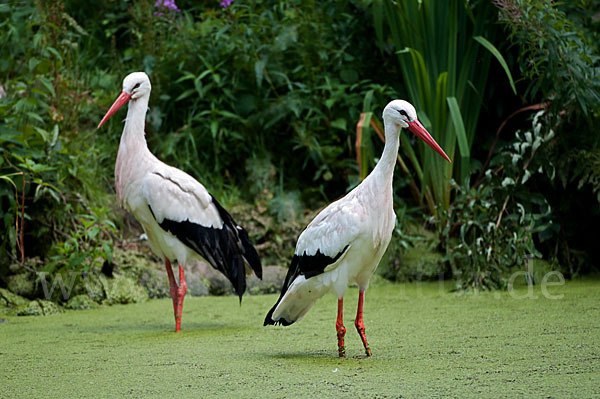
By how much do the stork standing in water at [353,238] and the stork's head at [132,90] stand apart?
72.0 inches

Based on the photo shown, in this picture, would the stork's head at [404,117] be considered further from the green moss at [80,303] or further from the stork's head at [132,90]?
the green moss at [80,303]

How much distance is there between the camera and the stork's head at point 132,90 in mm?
4812

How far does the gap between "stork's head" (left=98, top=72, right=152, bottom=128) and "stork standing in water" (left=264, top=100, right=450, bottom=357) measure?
6.00 ft

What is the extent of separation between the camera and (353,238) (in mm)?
3387

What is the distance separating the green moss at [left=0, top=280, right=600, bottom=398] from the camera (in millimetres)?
2828

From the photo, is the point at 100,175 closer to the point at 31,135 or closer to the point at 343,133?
the point at 31,135

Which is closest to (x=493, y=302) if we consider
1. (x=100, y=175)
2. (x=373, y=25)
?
(x=373, y=25)

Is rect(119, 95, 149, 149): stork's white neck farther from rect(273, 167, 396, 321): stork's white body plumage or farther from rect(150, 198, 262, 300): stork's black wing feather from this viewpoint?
rect(273, 167, 396, 321): stork's white body plumage

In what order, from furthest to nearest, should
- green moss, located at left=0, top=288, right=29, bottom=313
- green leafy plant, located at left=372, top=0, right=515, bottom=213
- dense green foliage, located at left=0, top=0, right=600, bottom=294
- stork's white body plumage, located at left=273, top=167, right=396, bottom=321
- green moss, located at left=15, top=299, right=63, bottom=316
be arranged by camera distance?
Result: 1. green leafy plant, located at left=372, top=0, right=515, bottom=213
2. dense green foliage, located at left=0, top=0, right=600, bottom=294
3. green moss, located at left=0, top=288, right=29, bottom=313
4. green moss, located at left=15, top=299, right=63, bottom=316
5. stork's white body plumage, located at left=273, top=167, right=396, bottom=321

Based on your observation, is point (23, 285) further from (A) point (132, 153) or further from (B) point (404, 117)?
(B) point (404, 117)

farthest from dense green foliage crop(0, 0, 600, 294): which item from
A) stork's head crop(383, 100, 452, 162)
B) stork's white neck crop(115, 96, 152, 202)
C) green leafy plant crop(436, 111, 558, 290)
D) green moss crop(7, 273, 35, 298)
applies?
stork's head crop(383, 100, 452, 162)

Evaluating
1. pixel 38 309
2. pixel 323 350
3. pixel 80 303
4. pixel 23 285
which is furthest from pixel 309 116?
pixel 323 350

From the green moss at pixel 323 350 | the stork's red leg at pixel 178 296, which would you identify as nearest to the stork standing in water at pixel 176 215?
the stork's red leg at pixel 178 296

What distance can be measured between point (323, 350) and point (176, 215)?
1.40m
